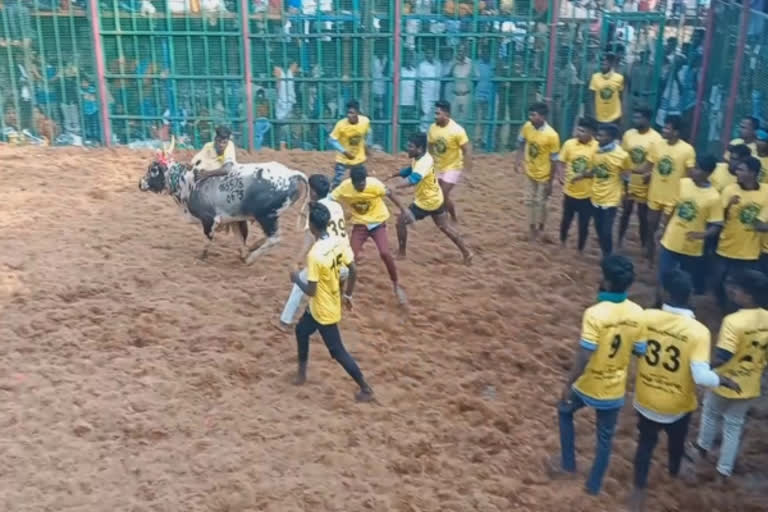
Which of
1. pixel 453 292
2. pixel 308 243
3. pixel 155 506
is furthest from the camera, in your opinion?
pixel 453 292

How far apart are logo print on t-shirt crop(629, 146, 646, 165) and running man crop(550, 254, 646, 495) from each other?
4491mm

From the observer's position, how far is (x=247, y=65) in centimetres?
1466

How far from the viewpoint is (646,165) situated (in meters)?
10.3

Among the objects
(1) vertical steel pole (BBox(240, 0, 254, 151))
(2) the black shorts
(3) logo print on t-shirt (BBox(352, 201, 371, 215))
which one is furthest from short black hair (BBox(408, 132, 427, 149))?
(1) vertical steel pole (BBox(240, 0, 254, 151))

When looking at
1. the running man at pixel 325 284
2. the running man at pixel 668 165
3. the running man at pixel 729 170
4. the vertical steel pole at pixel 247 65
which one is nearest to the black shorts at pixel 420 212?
the running man at pixel 668 165

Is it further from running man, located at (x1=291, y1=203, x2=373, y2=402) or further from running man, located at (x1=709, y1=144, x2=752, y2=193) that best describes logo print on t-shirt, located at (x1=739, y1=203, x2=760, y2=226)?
running man, located at (x1=291, y1=203, x2=373, y2=402)

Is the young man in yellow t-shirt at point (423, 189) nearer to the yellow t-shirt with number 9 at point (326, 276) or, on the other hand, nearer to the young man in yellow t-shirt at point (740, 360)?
the yellow t-shirt with number 9 at point (326, 276)

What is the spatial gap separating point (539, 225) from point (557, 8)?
179 inches

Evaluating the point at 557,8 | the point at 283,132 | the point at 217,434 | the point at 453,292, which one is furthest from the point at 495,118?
the point at 217,434

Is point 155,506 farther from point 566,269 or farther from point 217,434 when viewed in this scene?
point 566,269

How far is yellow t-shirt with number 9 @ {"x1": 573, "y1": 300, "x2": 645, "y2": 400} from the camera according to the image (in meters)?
6.09

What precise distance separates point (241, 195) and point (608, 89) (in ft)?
19.2

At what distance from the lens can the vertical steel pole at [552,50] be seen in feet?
47.7

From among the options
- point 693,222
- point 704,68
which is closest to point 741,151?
point 693,222
